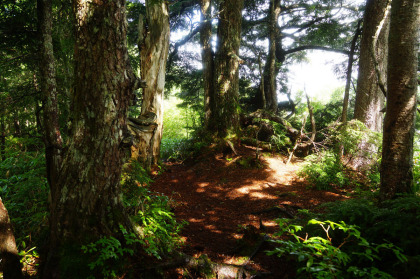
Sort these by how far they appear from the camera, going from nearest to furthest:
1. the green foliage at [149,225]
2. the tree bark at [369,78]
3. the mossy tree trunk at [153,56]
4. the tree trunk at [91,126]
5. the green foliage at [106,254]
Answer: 1. the green foliage at [106,254]
2. the tree trunk at [91,126]
3. the green foliage at [149,225]
4. the tree bark at [369,78]
5. the mossy tree trunk at [153,56]

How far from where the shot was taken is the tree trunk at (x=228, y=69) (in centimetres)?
786

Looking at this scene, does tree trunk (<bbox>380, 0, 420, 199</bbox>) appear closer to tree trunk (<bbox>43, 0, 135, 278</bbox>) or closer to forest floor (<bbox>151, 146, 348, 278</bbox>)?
forest floor (<bbox>151, 146, 348, 278</bbox>)

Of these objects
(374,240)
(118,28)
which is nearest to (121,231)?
(118,28)

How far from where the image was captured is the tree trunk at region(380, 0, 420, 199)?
3188 mm

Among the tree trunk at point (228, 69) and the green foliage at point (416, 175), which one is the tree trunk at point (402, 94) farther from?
the tree trunk at point (228, 69)

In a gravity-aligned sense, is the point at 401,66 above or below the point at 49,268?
above

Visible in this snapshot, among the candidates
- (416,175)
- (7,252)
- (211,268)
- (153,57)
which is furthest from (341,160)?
(7,252)

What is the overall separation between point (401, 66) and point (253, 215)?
11.3 feet

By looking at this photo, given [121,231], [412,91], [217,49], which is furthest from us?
[217,49]

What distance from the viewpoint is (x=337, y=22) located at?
1134 centimetres

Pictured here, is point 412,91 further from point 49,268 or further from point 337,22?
point 337,22

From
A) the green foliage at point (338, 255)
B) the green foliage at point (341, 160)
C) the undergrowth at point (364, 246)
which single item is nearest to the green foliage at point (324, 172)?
the green foliage at point (341, 160)

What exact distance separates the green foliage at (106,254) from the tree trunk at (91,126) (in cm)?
12

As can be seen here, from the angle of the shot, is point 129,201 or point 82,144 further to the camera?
point 129,201
